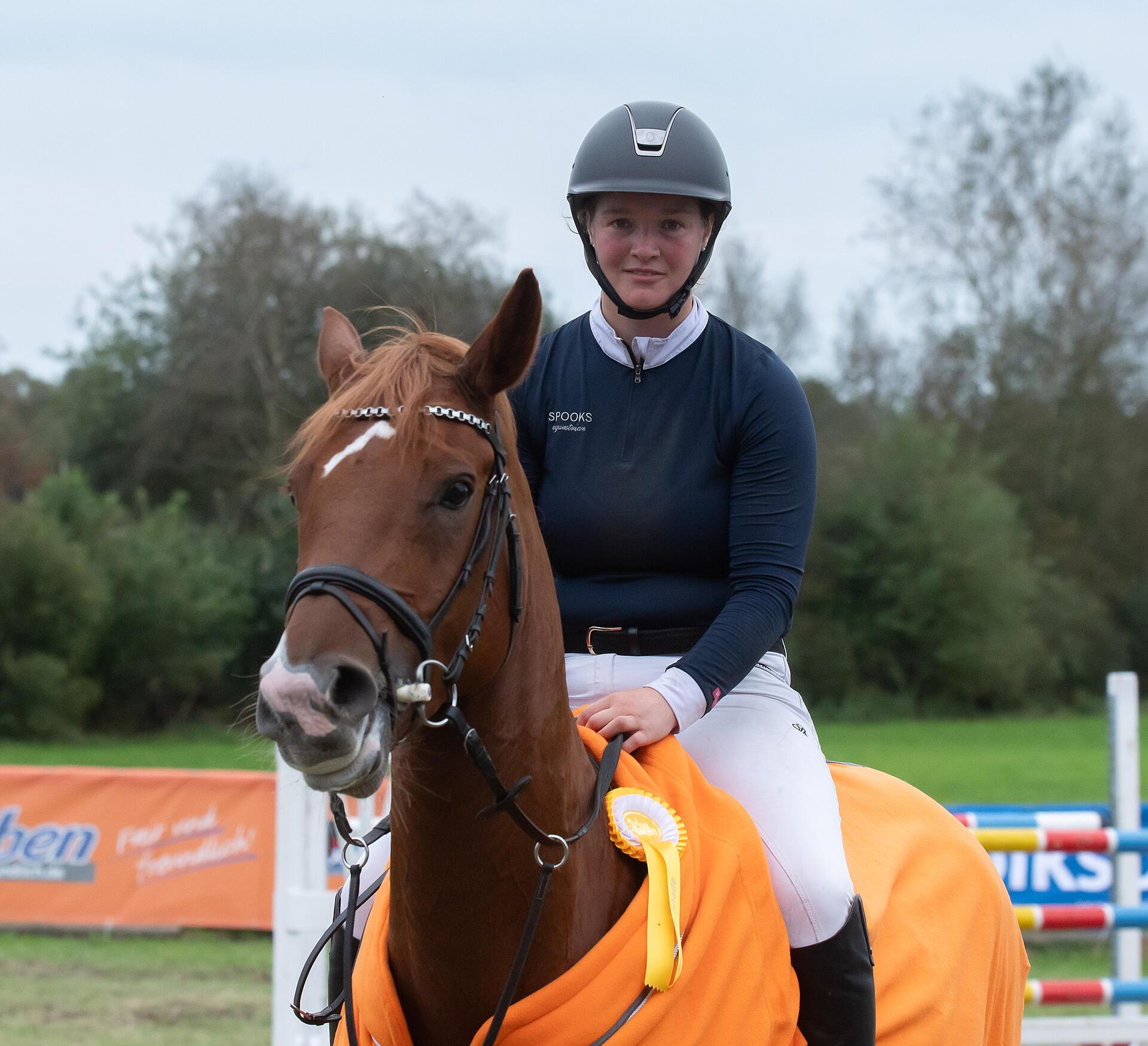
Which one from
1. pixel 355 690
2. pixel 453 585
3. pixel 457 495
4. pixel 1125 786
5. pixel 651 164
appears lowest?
pixel 1125 786

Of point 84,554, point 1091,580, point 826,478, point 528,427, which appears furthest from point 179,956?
point 1091,580

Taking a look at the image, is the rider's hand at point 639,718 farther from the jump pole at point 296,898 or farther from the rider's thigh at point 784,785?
the jump pole at point 296,898

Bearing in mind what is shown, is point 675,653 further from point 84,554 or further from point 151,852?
point 84,554

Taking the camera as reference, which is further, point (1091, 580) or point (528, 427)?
point (1091, 580)

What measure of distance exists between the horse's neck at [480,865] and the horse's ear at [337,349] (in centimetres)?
68

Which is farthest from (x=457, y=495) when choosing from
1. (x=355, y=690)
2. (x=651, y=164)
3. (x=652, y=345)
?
(x=651, y=164)

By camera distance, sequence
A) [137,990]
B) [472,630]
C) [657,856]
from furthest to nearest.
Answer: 1. [137,990]
2. [657,856]
3. [472,630]

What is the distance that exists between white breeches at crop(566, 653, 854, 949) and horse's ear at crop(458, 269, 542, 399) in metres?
0.95

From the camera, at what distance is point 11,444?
120ft

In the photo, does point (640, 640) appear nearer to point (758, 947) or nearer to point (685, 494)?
point (685, 494)

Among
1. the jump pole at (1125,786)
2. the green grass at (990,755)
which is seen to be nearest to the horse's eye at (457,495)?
the jump pole at (1125,786)

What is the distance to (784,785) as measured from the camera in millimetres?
3023

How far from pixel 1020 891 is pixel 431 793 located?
8.22 m

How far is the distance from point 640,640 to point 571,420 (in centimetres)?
58
